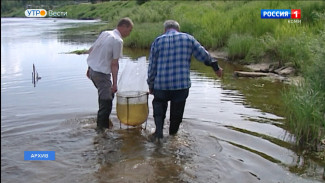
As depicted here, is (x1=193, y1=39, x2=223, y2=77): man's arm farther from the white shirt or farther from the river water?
the river water

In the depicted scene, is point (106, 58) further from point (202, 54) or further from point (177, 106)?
point (202, 54)

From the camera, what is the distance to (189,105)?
26.7 feet

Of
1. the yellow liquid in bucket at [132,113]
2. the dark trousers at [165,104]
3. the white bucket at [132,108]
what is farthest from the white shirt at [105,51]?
the dark trousers at [165,104]

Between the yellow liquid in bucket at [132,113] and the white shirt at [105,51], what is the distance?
68 centimetres

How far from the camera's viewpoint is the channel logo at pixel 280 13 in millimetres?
15469

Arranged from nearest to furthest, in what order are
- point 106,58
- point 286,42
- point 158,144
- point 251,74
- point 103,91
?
point 158,144 → point 106,58 → point 103,91 → point 251,74 → point 286,42

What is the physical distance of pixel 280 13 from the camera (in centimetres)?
1633

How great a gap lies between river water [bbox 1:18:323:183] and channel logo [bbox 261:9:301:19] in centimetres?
665

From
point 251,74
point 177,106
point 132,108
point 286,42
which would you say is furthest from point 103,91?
point 286,42

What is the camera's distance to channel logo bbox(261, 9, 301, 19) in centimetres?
1547

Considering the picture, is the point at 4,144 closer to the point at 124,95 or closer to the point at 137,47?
the point at 124,95

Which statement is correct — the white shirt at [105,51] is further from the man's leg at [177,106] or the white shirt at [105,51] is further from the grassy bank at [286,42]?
the grassy bank at [286,42]

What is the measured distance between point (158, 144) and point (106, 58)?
5.32 feet

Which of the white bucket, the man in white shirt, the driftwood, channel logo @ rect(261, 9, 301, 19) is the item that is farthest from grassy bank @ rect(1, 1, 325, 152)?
the man in white shirt
